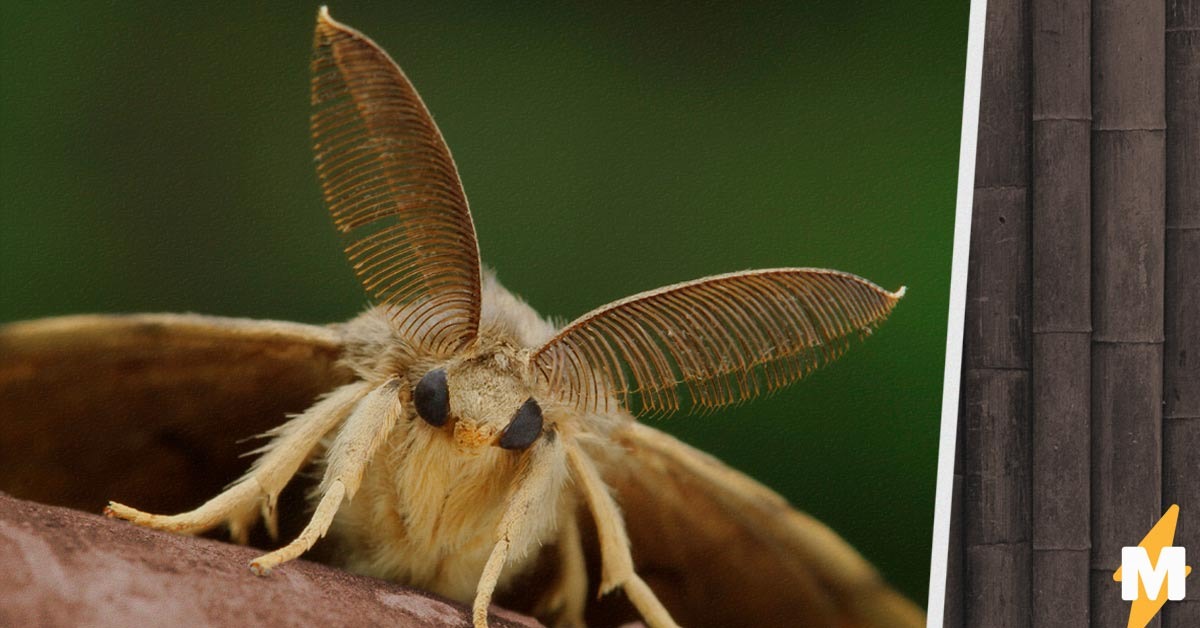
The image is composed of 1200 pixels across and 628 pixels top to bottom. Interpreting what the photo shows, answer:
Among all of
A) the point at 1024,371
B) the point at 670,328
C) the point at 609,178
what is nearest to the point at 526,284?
the point at 609,178

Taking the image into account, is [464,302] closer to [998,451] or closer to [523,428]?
[523,428]

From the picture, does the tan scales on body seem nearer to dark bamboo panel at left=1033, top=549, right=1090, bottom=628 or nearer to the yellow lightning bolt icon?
dark bamboo panel at left=1033, top=549, right=1090, bottom=628

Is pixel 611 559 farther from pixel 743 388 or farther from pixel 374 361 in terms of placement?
pixel 374 361

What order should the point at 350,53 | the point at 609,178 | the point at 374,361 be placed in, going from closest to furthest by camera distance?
the point at 350,53
the point at 374,361
the point at 609,178

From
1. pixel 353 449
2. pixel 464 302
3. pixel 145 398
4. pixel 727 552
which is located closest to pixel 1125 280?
pixel 727 552

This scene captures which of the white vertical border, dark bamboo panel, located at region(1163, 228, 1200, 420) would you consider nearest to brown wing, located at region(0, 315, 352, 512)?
the white vertical border

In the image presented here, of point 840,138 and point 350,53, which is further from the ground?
point 840,138

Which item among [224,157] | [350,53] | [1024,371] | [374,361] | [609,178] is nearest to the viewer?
[350,53]

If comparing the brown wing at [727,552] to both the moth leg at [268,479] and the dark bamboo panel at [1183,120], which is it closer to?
the moth leg at [268,479]
